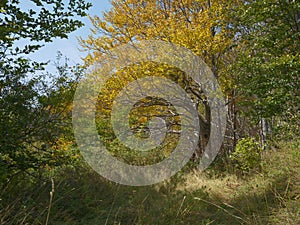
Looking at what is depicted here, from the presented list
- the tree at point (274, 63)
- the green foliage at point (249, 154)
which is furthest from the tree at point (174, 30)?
the green foliage at point (249, 154)

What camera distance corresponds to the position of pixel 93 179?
5.55 meters

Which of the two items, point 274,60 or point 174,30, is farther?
point 174,30

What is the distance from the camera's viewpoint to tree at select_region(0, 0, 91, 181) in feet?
11.0

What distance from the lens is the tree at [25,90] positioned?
11.0ft

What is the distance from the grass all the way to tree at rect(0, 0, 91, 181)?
20.7 inches

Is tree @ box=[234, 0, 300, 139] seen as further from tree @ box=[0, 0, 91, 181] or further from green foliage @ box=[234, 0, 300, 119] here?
tree @ box=[0, 0, 91, 181]

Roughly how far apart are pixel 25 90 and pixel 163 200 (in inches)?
112

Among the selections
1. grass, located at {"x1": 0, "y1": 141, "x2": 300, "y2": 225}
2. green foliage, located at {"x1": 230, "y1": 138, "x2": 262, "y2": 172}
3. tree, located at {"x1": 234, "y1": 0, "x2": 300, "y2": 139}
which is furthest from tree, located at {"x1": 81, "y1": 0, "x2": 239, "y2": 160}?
grass, located at {"x1": 0, "y1": 141, "x2": 300, "y2": 225}

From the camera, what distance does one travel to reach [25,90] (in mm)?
3787

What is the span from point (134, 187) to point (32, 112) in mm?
2786

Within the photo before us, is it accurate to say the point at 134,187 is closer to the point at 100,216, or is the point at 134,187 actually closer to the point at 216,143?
the point at 100,216

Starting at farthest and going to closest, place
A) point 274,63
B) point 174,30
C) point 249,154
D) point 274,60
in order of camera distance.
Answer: point 174,30
point 249,154
point 274,60
point 274,63

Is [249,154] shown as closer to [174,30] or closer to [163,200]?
[163,200]

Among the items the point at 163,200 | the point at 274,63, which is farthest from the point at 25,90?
the point at 274,63
